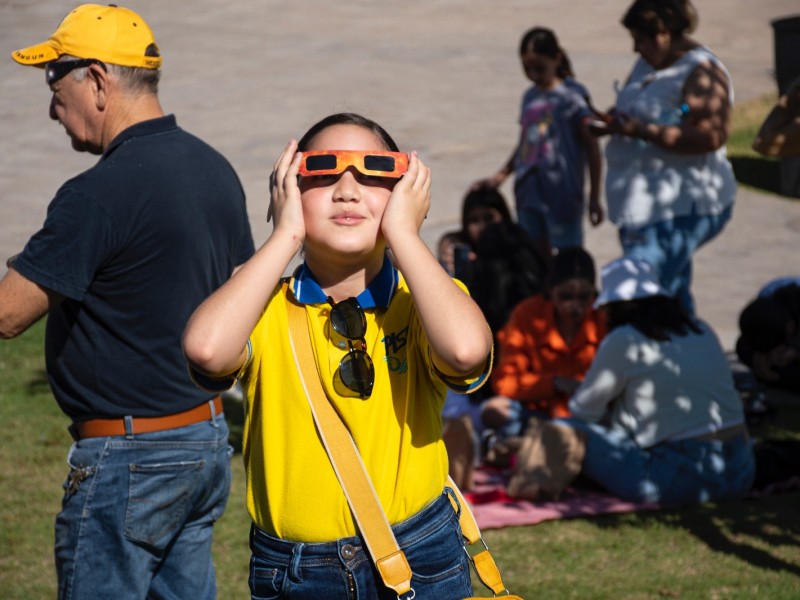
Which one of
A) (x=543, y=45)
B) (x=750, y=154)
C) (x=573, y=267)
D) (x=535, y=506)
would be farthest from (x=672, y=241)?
(x=750, y=154)

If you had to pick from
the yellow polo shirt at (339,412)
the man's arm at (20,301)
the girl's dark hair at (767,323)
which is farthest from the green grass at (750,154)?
the yellow polo shirt at (339,412)

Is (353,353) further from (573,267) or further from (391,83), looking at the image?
(391,83)

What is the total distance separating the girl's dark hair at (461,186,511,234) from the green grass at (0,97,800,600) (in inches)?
97.5

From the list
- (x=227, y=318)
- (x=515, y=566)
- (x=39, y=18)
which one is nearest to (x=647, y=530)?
(x=515, y=566)

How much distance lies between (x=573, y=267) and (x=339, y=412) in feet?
14.2

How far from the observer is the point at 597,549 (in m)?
5.80

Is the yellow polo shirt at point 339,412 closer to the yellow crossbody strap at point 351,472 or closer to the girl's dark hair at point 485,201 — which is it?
the yellow crossbody strap at point 351,472

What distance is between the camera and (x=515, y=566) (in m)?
5.65

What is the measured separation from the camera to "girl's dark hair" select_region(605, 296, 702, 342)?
6.29 meters

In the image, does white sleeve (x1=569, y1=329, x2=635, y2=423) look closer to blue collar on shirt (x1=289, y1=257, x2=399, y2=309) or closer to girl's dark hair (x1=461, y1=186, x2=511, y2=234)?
girl's dark hair (x1=461, y1=186, x2=511, y2=234)

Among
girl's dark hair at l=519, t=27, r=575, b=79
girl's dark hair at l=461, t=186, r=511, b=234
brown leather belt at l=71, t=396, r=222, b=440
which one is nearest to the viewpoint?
brown leather belt at l=71, t=396, r=222, b=440

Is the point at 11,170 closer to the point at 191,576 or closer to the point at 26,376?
the point at 26,376

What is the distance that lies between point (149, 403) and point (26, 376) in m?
5.16

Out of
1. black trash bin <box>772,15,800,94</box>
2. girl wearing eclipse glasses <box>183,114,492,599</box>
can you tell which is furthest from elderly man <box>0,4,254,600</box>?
black trash bin <box>772,15,800,94</box>
